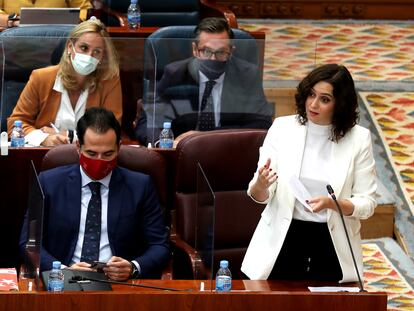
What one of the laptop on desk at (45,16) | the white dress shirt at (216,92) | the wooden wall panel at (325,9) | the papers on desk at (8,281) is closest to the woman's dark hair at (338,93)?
the papers on desk at (8,281)

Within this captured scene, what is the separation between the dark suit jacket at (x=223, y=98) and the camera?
5.04 m

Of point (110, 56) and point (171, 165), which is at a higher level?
point (110, 56)

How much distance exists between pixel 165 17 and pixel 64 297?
3536 mm

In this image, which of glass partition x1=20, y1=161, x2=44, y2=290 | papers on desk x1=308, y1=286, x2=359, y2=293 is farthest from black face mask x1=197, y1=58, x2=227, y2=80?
papers on desk x1=308, y1=286, x2=359, y2=293

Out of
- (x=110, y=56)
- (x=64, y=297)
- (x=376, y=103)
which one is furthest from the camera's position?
(x=376, y=103)

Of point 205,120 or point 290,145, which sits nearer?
point 290,145

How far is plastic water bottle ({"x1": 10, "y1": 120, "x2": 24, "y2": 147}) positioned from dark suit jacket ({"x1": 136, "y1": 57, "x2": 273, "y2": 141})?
1.69 feet

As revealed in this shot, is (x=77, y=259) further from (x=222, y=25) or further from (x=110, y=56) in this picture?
(x=222, y=25)

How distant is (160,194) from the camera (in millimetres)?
4305

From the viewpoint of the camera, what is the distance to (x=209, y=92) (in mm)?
5059

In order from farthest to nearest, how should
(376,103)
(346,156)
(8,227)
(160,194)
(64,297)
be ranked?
(376,103) → (8,227) → (160,194) → (346,156) → (64,297)

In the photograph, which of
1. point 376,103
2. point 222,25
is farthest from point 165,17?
point 222,25

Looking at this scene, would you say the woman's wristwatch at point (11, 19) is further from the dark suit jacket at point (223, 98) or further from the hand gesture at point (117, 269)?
the hand gesture at point (117, 269)

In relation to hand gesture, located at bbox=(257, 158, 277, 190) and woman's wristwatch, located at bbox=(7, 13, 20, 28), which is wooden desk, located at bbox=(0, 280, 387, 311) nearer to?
hand gesture, located at bbox=(257, 158, 277, 190)
